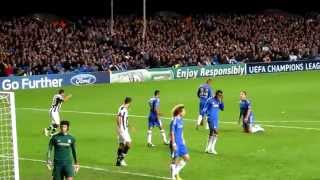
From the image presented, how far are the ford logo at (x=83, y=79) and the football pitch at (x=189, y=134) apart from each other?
1249 mm

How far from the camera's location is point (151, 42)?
62500 mm

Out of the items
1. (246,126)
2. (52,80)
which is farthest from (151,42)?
(246,126)

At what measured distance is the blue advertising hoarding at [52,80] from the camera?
47.5 meters

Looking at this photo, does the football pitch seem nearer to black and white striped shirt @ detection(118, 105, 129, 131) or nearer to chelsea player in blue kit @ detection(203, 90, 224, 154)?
chelsea player in blue kit @ detection(203, 90, 224, 154)

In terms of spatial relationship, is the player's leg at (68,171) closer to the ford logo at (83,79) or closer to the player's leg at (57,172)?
the player's leg at (57,172)

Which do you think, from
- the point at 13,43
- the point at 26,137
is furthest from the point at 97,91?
the point at 26,137

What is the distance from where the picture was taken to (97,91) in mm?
47562

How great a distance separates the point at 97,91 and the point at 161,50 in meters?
14.2

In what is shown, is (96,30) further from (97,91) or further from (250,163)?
(250,163)

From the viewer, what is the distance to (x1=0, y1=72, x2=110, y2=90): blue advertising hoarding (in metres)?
47.5

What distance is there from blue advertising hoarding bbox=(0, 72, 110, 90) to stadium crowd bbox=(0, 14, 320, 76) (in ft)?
2.52

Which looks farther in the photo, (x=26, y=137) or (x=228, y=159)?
(x=26, y=137)

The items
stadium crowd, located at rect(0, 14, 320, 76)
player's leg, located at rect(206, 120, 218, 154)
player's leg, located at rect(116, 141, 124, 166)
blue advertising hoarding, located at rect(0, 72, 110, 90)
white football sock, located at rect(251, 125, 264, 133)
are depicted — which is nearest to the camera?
player's leg, located at rect(116, 141, 124, 166)

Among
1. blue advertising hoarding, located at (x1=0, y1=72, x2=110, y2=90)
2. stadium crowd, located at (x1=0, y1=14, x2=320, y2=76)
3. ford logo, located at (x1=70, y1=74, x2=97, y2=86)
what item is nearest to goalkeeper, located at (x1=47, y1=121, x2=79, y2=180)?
blue advertising hoarding, located at (x1=0, y1=72, x2=110, y2=90)
